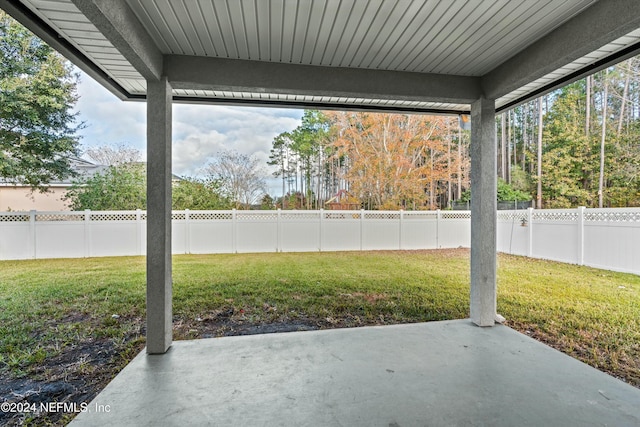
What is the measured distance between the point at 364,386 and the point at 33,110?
7.28 m

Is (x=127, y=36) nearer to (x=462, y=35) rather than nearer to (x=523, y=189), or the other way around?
(x=462, y=35)

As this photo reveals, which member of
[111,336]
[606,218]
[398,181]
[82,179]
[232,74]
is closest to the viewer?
[232,74]

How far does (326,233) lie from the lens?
755cm

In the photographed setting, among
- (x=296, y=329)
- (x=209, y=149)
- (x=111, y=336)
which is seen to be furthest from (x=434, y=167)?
(x=111, y=336)

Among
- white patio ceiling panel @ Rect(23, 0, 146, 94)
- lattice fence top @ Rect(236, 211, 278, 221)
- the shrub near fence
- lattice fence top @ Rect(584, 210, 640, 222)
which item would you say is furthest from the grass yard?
white patio ceiling panel @ Rect(23, 0, 146, 94)

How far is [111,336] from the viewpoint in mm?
3354

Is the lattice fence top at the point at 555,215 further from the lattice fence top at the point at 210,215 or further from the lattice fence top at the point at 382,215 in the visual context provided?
the lattice fence top at the point at 210,215

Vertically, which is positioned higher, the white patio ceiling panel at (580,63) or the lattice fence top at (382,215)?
the white patio ceiling panel at (580,63)

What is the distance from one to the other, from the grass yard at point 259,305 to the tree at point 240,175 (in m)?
2.81

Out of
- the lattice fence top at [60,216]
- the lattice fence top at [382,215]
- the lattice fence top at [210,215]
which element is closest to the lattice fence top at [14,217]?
A: the lattice fence top at [60,216]

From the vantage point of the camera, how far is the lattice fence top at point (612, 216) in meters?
4.58

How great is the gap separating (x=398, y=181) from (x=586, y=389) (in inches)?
305

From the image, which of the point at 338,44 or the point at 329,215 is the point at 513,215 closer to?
the point at 329,215

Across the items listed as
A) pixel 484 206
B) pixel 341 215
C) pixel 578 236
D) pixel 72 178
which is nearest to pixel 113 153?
pixel 72 178
